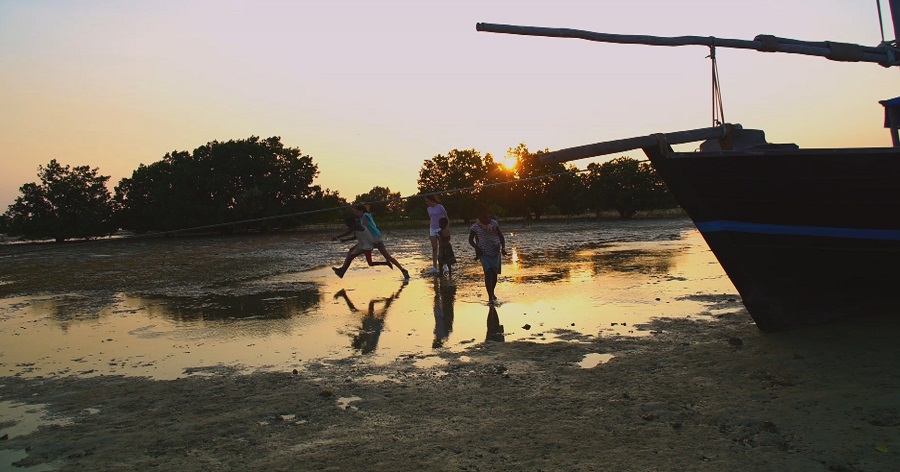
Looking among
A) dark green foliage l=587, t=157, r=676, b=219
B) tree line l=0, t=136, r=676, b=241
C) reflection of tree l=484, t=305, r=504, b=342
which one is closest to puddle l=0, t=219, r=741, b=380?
reflection of tree l=484, t=305, r=504, b=342

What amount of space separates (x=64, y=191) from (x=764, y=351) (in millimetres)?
55286

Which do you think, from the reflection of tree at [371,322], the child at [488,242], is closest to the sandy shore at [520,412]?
the reflection of tree at [371,322]

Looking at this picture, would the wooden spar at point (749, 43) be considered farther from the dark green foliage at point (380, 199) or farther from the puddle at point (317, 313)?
the dark green foliage at point (380, 199)

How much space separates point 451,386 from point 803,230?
3.86m

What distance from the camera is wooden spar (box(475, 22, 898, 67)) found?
6.42 meters

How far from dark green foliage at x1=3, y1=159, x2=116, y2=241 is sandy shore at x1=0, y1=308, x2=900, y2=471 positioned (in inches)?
1985

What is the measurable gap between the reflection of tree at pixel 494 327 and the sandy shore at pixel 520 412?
79 centimetres

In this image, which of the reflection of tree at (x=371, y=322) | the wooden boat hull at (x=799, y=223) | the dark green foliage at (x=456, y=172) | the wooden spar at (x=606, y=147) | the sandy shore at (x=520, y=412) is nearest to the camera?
the sandy shore at (x=520, y=412)

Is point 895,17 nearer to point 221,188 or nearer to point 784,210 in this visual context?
point 784,210

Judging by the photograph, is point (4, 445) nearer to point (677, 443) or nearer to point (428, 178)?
point (677, 443)

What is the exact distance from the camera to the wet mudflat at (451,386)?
12.7ft

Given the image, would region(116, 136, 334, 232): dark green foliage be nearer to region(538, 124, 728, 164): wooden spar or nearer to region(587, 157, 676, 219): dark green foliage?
region(587, 157, 676, 219): dark green foliage

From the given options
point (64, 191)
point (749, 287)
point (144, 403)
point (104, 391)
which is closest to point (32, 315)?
point (104, 391)

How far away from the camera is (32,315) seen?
1028cm
